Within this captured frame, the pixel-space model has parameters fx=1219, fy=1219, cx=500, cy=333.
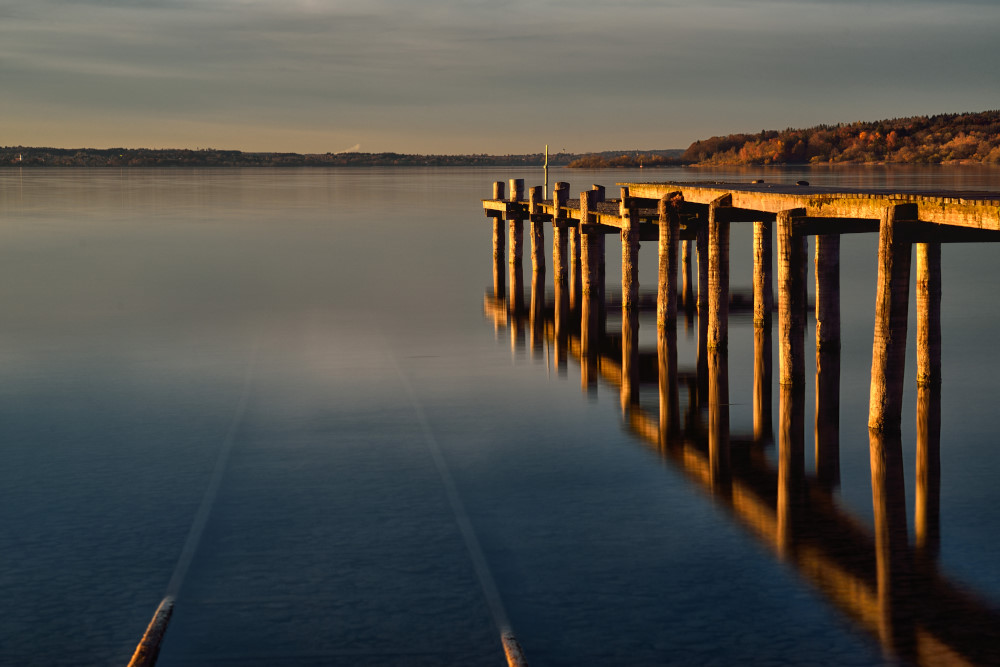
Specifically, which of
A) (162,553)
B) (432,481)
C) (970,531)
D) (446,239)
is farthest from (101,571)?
(446,239)

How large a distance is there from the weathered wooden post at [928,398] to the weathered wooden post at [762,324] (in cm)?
306

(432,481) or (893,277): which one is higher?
(893,277)

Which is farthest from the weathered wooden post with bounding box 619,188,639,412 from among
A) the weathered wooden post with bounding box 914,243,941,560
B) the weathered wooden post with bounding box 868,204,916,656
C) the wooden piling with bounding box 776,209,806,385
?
the weathered wooden post with bounding box 868,204,916,656

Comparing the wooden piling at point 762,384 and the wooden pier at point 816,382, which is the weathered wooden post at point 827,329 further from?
the wooden piling at point 762,384

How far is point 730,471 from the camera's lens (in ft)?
65.0

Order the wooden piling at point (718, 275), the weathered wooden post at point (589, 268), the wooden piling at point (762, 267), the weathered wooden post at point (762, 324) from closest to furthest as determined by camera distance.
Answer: the weathered wooden post at point (762, 324)
the wooden piling at point (762, 267)
the wooden piling at point (718, 275)
the weathered wooden post at point (589, 268)

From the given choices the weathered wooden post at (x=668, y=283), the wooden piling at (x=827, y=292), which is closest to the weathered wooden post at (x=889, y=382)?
the wooden piling at (x=827, y=292)

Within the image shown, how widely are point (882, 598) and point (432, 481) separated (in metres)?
7.70

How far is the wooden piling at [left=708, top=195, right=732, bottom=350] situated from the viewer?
94.1 ft

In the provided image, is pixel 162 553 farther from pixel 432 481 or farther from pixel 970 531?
pixel 970 531

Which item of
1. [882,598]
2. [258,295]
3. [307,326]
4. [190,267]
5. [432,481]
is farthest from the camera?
[190,267]

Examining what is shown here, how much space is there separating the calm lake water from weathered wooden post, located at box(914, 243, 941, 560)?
0.25 meters

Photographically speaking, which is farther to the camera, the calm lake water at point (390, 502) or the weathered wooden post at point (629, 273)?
the weathered wooden post at point (629, 273)

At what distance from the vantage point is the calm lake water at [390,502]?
12914 mm
